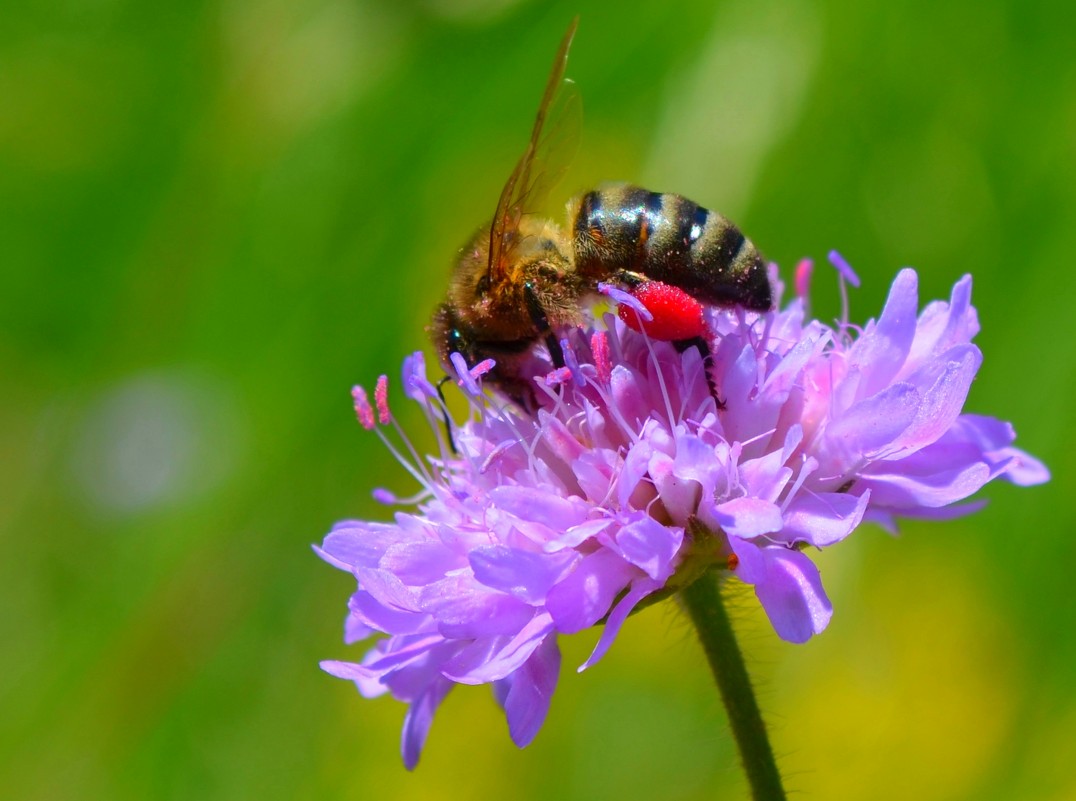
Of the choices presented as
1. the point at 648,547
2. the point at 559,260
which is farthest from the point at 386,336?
the point at 648,547

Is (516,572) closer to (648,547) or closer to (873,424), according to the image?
(648,547)

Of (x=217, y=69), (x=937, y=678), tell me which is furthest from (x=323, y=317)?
(x=937, y=678)

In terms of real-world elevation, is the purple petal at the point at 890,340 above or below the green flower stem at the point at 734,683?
above

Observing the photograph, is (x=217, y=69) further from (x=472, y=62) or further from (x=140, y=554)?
(x=140, y=554)

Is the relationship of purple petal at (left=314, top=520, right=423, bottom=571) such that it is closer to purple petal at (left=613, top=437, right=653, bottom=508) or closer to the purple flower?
the purple flower

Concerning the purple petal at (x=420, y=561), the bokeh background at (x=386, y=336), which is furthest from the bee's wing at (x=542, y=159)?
the bokeh background at (x=386, y=336)

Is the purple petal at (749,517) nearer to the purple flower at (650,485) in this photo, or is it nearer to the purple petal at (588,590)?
the purple flower at (650,485)

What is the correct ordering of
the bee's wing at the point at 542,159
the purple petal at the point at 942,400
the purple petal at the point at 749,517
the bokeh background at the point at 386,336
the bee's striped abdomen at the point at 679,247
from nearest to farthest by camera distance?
the purple petal at the point at 749,517
the purple petal at the point at 942,400
the bee's striped abdomen at the point at 679,247
the bee's wing at the point at 542,159
the bokeh background at the point at 386,336
